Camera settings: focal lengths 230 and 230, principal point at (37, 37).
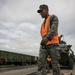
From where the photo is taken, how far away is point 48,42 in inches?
206

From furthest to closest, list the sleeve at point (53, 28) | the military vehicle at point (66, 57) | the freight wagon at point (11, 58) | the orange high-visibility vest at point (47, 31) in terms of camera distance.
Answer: the freight wagon at point (11, 58), the military vehicle at point (66, 57), the orange high-visibility vest at point (47, 31), the sleeve at point (53, 28)

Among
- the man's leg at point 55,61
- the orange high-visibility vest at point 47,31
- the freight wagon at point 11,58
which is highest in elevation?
the freight wagon at point 11,58

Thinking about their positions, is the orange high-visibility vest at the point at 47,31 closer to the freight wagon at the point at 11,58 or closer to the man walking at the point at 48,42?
the man walking at the point at 48,42

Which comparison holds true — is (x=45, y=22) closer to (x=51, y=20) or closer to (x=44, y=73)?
(x=51, y=20)

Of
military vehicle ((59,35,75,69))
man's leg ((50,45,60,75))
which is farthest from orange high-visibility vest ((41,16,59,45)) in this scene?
military vehicle ((59,35,75,69))

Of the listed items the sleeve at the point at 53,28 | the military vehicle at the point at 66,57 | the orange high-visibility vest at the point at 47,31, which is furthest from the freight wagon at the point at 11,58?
the sleeve at the point at 53,28

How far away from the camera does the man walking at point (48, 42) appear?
5.12m

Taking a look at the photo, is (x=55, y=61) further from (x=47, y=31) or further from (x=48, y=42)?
(x=47, y=31)

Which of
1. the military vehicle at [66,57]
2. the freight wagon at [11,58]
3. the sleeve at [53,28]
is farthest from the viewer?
the freight wagon at [11,58]

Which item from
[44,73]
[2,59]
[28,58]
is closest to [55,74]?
[44,73]

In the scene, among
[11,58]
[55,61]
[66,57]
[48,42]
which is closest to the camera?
[55,61]

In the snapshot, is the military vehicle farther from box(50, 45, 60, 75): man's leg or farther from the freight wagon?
the freight wagon

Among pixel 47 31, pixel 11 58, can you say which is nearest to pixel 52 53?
pixel 47 31

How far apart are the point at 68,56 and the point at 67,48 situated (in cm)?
66
